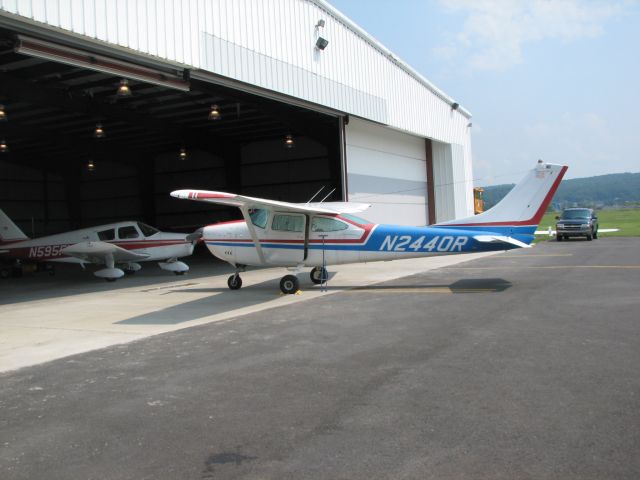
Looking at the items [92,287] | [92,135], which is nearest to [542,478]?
[92,287]

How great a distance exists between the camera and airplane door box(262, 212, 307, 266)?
12.8m

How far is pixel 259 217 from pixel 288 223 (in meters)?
0.73

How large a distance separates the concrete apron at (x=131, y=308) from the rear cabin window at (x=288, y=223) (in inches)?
58.5

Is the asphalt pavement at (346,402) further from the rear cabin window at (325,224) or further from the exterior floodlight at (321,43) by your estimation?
the exterior floodlight at (321,43)

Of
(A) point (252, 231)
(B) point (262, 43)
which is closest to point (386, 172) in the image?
(B) point (262, 43)

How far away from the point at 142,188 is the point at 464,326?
29149 millimetres

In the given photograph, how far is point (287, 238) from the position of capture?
1285 cm

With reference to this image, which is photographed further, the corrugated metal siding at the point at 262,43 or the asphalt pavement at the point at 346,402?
the corrugated metal siding at the point at 262,43

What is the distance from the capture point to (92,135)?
2689cm

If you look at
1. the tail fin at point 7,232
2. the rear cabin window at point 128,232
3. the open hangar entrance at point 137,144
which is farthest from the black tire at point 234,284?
the tail fin at point 7,232

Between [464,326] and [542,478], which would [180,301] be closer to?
[464,326]

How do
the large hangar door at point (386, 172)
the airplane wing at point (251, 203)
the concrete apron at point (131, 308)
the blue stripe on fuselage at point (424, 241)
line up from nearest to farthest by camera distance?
the concrete apron at point (131, 308) < the airplane wing at point (251, 203) < the blue stripe on fuselage at point (424, 241) < the large hangar door at point (386, 172)

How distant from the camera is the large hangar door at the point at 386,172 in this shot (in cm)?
2261

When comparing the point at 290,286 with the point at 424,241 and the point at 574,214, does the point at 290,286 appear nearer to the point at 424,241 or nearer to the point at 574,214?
the point at 424,241
